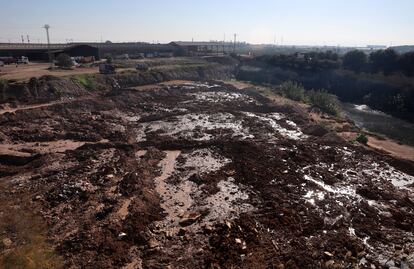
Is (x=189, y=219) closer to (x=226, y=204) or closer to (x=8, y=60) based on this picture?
(x=226, y=204)

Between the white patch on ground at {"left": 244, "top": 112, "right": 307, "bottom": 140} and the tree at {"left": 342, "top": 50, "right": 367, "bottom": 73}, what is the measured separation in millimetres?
35572

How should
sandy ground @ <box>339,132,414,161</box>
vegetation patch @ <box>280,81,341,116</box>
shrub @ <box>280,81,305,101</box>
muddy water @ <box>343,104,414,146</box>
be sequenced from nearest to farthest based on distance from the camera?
sandy ground @ <box>339,132,414,161</box> → muddy water @ <box>343,104,414,146</box> → vegetation patch @ <box>280,81,341,116</box> → shrub @ <box>280,81,305,101</box>

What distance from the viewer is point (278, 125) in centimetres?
4497

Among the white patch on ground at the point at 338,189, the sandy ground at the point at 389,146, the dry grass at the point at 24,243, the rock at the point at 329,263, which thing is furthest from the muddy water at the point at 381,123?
the dry grass at the point at 24,243

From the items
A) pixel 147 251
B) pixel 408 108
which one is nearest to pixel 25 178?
pixel 147 251

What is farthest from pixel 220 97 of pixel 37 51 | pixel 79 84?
pixel 37 51

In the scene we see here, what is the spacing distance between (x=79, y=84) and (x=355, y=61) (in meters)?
56.5

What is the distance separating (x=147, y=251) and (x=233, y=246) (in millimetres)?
4465

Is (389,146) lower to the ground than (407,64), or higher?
lower

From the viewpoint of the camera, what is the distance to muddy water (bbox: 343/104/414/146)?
149 feet

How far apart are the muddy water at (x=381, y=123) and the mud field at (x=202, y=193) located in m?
11.4

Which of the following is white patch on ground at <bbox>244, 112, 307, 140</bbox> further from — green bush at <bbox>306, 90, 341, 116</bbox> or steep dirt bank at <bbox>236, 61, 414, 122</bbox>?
steep dirt bank at <bbox>236, 61, 414, 122</bbox>

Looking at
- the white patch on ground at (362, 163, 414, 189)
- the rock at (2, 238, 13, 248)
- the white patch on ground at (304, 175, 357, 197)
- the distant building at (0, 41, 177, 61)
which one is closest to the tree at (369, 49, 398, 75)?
the white patch on ground at (362, 163, 414, 189)

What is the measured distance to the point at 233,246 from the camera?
19.1 meters
